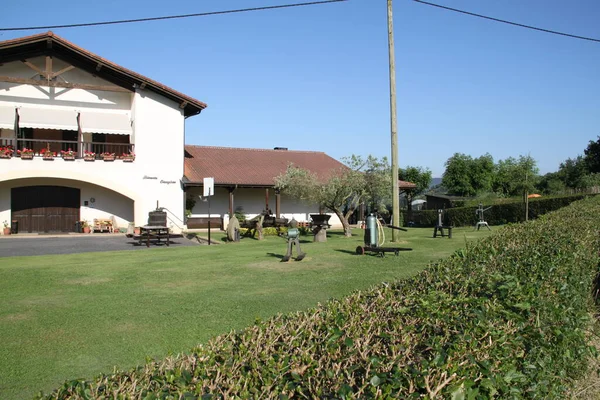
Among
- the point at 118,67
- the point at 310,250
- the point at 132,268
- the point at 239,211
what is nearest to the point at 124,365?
the point at 132,268

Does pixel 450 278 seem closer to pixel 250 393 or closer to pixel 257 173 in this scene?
pixel 250 393

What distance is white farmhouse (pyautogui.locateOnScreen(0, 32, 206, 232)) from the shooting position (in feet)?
80.1

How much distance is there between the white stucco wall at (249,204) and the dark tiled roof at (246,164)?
1038 millimetres

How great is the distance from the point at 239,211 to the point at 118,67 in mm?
10596

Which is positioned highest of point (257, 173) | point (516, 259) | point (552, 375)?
point (257, 173)

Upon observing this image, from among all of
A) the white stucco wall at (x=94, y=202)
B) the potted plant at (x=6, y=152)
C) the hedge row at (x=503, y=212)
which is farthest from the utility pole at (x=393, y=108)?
the potted plant at (x=6, y=152)

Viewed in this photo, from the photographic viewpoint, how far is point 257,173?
31.1 metres

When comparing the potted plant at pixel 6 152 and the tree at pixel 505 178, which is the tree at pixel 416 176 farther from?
the potted plant at pixel 6 152

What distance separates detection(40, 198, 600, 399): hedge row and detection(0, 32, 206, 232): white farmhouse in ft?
77.6

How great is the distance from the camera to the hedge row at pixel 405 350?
7.54 feet

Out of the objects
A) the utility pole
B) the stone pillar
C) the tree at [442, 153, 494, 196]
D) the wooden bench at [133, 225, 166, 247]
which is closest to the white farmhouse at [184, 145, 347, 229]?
the wooden bench at [133, 225, 166, 247]

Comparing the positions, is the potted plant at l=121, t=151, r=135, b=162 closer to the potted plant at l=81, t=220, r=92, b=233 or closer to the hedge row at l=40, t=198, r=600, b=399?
the potted plant at l=81, t=220, r=92, b=233

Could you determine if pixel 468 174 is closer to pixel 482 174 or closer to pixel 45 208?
pixel 482 174

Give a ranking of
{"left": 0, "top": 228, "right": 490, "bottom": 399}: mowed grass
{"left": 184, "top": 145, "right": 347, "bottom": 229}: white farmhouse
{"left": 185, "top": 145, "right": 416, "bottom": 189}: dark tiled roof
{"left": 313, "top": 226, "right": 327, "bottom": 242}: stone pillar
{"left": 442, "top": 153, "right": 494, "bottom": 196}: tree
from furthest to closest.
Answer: {"left": 442, "top": 153, "right": 494, "bottom": 196}: tree < {"left": 185, "top": 145, "right": 416, "bottom": 189}: dark tiled roof < {"left": 184, "top": 145, "right": 347, "bottom": 229}: white farmhouse < {"left": 313, "top": 226, "right": 327, "bottom": 242}: stone pillar < {"left": 0, "top": 228, "right": 490, "bottom": 399}: mowed grass
